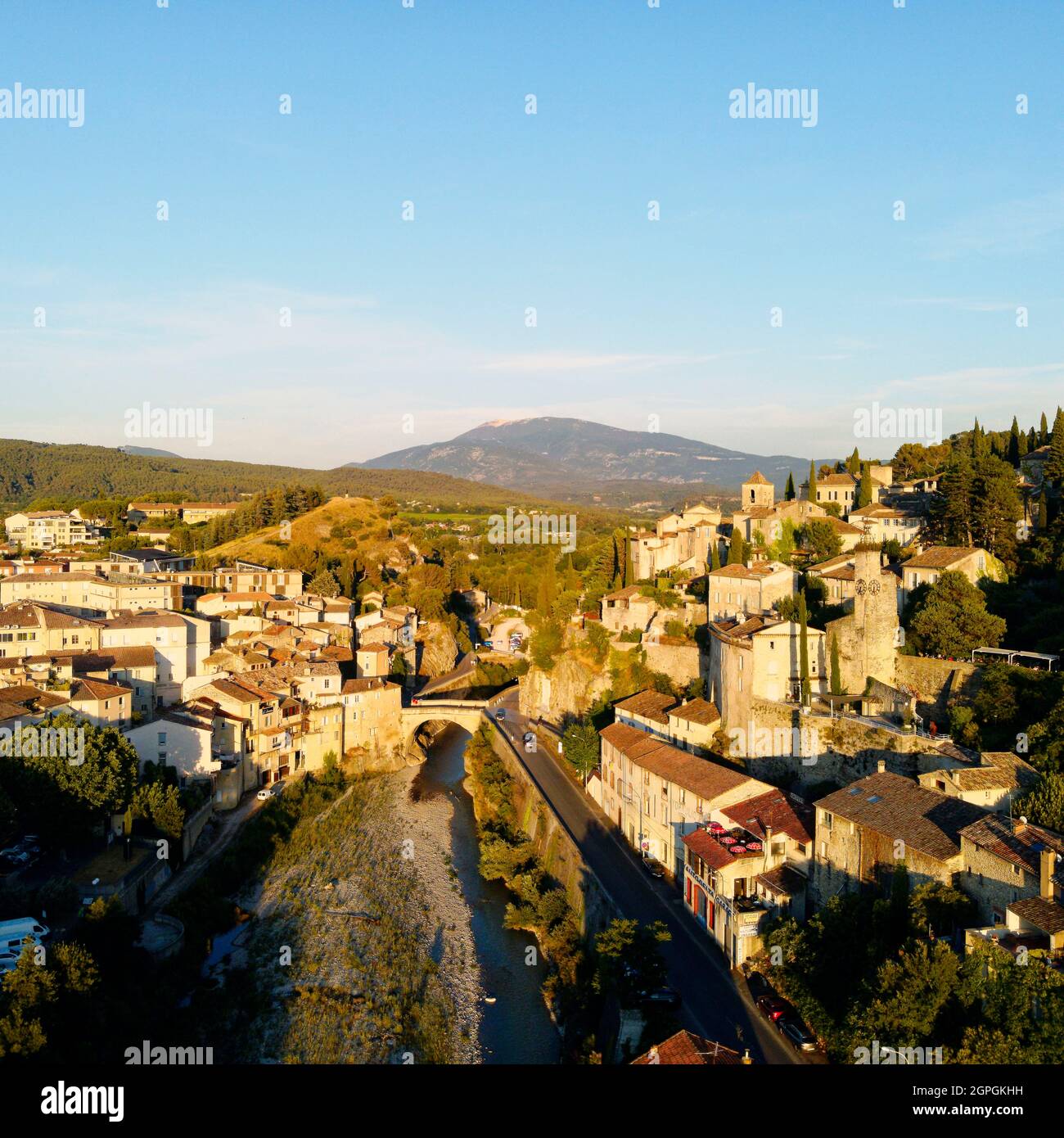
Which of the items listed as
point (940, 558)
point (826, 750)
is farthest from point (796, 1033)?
point (940, 558)

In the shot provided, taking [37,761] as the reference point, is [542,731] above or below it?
below

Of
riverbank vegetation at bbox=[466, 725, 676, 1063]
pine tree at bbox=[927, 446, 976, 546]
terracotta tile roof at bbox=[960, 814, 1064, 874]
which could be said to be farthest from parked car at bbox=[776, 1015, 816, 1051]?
pine tree at bbox=[927, 446, 976, 546]

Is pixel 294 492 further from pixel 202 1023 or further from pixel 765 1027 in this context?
pixel 765 1027

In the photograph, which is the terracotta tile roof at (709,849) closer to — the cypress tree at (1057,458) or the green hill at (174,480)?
the cypress tree at (1057,458)

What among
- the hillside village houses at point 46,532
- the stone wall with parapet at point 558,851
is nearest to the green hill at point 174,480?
the hillside village houses at point 46,532

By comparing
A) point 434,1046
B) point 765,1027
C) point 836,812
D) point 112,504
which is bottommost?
point 434,1046

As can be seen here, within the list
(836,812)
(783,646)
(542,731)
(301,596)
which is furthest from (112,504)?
(836,812)

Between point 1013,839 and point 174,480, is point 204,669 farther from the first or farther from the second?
point 174,480
